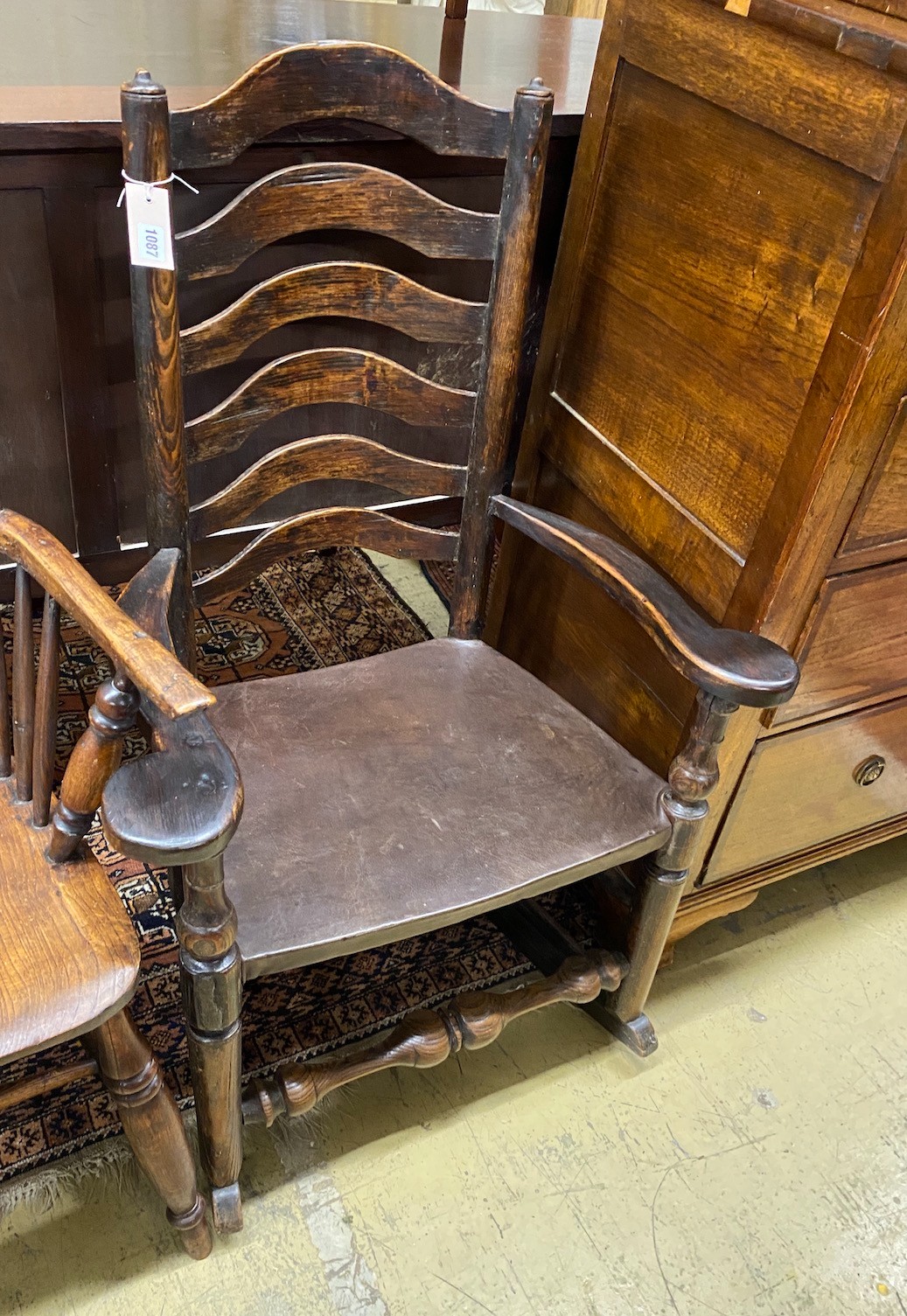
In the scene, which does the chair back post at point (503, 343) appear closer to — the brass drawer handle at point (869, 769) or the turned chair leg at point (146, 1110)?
the brass drawer handle at point (869, 769)

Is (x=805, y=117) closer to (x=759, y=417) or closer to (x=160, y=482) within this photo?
(x=759, y=417)

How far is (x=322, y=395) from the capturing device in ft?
3.97

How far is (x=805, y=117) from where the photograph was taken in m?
0.95

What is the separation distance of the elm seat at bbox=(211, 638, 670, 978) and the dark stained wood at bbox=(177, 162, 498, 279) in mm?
508

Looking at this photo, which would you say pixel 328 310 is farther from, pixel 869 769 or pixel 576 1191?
pixel 576 1191

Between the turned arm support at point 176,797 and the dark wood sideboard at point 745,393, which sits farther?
the dark wood sideboard at point 745,393

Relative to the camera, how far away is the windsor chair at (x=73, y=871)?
85cm

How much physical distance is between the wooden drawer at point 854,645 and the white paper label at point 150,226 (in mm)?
771

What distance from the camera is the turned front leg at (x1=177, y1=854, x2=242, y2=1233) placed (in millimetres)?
909

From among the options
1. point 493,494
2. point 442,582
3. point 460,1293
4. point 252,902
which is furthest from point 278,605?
point 460,1293

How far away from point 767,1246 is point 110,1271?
0.79 metres

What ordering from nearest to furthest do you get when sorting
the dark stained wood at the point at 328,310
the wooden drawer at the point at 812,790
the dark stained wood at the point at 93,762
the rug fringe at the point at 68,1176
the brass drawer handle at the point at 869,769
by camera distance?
the dark stained wood at the point at 93,762
the dark stained wood at the point at 328,310
the rug fringe at the point at 68,1176
the wooden drawer at the point at 812,790
the brass drawer handle at the point at 869,769

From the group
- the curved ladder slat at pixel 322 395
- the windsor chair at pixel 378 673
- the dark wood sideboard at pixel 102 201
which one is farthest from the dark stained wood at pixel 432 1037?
the dark wood sideboard at pixel 102 201

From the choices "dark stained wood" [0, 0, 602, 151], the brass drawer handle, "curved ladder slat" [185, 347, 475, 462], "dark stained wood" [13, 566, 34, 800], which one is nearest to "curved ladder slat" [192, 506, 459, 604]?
"curved ladder slat" [185, 347, 475, 462]
